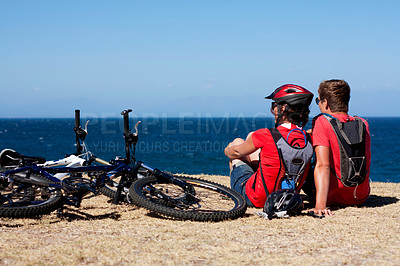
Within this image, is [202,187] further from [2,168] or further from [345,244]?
[2,168]

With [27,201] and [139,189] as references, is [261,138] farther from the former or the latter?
[27,201]

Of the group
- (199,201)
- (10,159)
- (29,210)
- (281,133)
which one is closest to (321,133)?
(281,133)

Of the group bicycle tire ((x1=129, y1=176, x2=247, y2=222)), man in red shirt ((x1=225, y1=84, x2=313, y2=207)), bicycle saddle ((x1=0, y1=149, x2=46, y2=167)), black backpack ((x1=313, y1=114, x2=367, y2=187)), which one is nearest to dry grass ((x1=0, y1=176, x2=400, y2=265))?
bicycle tire ((x1=129, y1=176, x2=247, y2=222))

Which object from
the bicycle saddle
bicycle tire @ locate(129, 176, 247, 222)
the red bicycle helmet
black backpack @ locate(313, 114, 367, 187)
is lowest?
bicycle tire @ locate(129, 176, 247, 222)

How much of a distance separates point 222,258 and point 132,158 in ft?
9.49

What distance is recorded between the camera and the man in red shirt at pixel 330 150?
18.5 feet

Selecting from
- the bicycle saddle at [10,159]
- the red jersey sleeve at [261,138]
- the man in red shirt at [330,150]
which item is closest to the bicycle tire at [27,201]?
the bicycle saddle at [10,159]

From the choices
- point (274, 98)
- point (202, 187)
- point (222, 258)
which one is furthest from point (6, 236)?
point (274, 98)

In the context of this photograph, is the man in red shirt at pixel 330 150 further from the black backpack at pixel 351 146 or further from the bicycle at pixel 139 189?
the bicycle at pixel 139 189

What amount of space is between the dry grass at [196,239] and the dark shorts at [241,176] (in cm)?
42

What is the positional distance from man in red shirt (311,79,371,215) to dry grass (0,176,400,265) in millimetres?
307

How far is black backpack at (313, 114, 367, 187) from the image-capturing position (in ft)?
18.6

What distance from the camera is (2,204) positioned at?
17.4ft

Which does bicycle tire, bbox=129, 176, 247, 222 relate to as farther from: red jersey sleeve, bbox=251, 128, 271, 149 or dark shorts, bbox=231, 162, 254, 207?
red jersey sleeve, bbox=251, 128, 271, 149
